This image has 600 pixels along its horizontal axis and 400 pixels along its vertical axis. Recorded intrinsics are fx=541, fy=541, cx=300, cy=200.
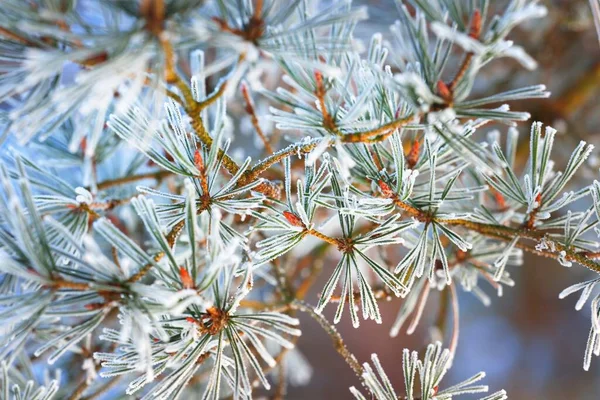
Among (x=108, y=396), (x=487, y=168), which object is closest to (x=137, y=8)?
(x=487, y=168)

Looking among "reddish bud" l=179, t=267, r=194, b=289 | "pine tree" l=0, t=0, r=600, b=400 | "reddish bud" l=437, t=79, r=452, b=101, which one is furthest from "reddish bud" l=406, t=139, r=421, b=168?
"reddish bud" l=179, t=267, r=194, b=289

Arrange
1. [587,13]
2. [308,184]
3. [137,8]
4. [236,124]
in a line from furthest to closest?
[236,124], [587,13], [308,184], [137,8]

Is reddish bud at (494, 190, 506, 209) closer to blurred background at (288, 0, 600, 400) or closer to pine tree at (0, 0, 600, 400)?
pine tree at (0, 0, 600, 400)

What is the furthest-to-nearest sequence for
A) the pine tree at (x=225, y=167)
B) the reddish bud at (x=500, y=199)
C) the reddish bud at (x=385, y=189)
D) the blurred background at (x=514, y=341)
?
the blurred background at (x=514, y=341) → the reddish bud at (x=500, y=199) → the reddish bud at (x=385, y=189) → the pine tree at (x=225, y=167)

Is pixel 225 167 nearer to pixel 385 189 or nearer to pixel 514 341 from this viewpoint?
pixel 385 189

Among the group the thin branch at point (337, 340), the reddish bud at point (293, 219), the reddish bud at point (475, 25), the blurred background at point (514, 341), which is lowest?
the thin branch at point (337, 340)

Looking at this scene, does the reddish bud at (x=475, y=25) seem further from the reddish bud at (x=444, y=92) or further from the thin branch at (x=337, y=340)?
the thin branch at (x=337, y=340)

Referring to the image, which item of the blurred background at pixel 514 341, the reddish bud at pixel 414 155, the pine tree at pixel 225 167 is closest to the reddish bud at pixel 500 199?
the pine tree at pixel 225 167

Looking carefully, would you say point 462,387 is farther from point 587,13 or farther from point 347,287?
point 587,13
